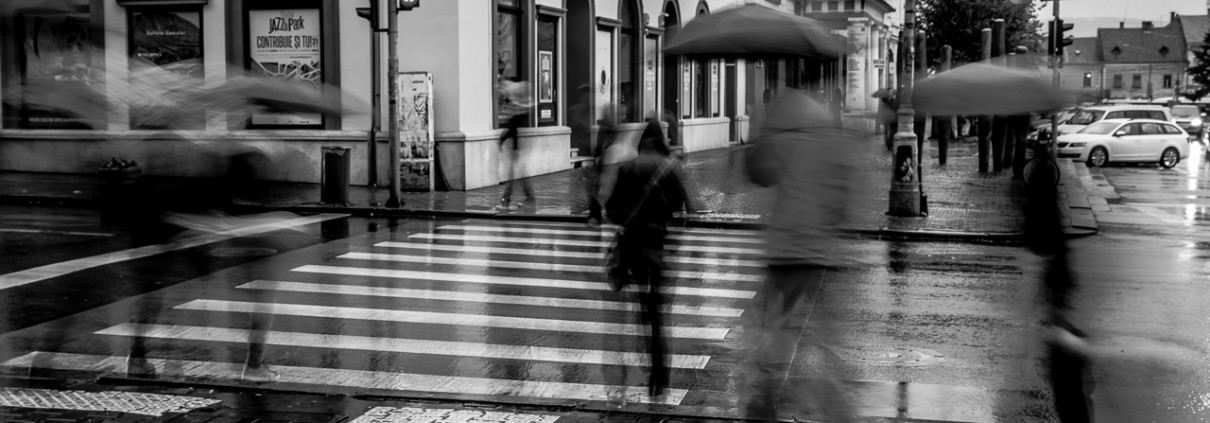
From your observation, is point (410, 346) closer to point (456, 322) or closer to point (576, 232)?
point (456, 322)

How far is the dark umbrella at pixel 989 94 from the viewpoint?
7.43m

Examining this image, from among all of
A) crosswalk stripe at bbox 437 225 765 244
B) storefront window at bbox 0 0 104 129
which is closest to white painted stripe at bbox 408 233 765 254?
crosswalk stripe at bbox 437 225 765 244

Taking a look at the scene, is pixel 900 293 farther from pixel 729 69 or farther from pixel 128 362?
pixel 729 69

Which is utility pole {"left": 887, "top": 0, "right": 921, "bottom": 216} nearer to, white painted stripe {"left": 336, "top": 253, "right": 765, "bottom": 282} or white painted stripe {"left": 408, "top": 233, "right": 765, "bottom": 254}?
white painted stripe {"left": 408, "top": 233, "right": 765, "bottom": 254}

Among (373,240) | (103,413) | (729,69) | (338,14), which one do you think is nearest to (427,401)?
(103,413)

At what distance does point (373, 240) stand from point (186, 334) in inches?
232

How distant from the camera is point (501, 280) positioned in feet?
38.5

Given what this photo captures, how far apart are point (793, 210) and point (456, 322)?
13.2ft

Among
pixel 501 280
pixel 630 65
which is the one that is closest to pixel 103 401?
pixel 501 280

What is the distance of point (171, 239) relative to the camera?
765 centimetres

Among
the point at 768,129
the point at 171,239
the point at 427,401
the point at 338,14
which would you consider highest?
the point at 338,14

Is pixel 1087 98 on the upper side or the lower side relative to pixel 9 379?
upper

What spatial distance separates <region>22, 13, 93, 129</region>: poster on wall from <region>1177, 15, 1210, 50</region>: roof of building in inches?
6093

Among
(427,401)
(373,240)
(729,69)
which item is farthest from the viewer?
(729,69)
